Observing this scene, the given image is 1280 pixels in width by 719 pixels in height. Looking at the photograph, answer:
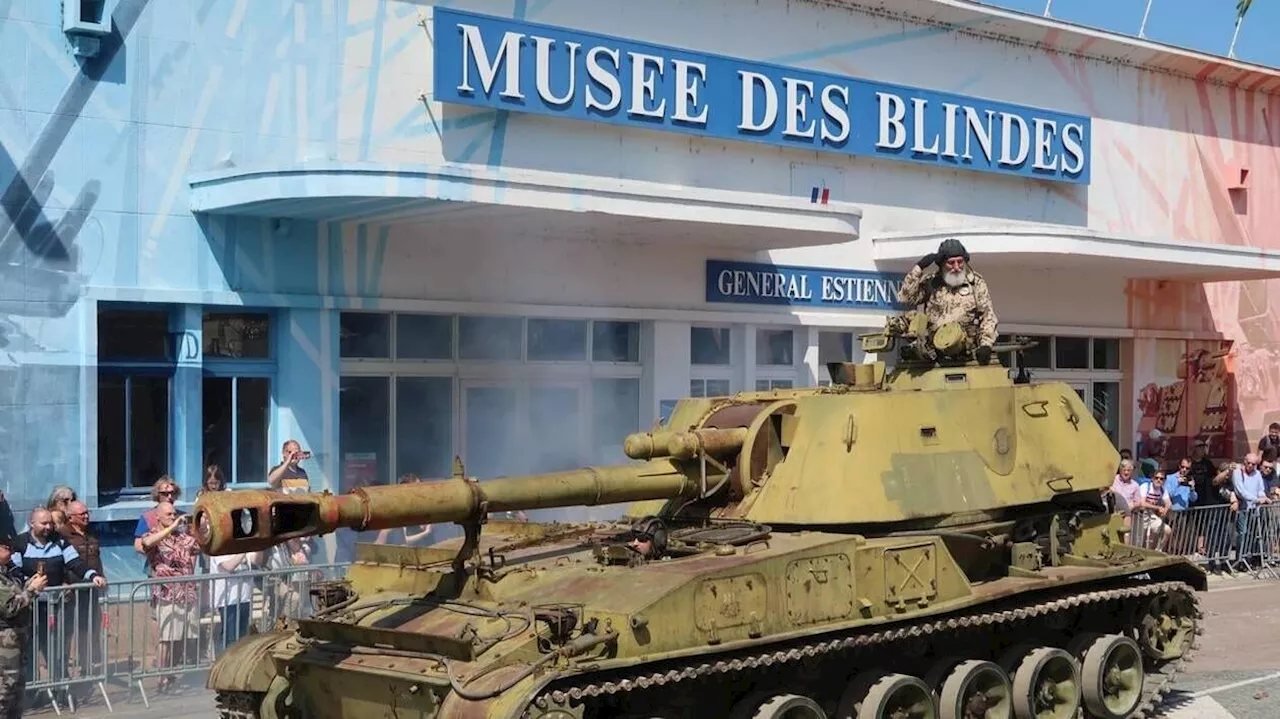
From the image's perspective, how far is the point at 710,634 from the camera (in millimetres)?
8102

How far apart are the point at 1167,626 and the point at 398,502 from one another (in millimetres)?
6724

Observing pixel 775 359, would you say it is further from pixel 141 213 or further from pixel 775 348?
pixel 141 213

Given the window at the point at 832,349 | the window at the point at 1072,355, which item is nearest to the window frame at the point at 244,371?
the window at the point at 832,349

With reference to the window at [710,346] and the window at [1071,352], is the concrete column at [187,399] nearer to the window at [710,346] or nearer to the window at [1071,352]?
the window at [710,346]

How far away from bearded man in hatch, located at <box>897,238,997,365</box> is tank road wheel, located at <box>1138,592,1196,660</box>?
92.0 inches

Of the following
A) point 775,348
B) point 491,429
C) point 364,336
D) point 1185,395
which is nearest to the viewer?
point 364,336

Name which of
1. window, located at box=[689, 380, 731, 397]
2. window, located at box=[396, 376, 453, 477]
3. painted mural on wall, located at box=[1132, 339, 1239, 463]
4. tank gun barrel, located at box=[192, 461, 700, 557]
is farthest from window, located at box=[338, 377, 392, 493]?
painted mural on wall, located at box=[1132, 339, 1239, 463]

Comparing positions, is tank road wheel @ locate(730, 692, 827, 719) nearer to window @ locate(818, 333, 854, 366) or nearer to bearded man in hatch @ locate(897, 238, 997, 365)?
bearded man in hatch @ locate(897, 238, 997, 365)

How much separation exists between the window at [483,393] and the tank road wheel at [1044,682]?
811 centimetres

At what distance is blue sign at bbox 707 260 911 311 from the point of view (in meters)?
19.0

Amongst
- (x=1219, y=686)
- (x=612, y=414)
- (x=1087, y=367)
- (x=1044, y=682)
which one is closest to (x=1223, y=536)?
(x=1087, y=367)

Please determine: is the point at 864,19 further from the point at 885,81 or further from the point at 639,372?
the point at 639,372

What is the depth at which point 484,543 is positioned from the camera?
9.84 metres

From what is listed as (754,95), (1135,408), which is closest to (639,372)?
(754,95)
